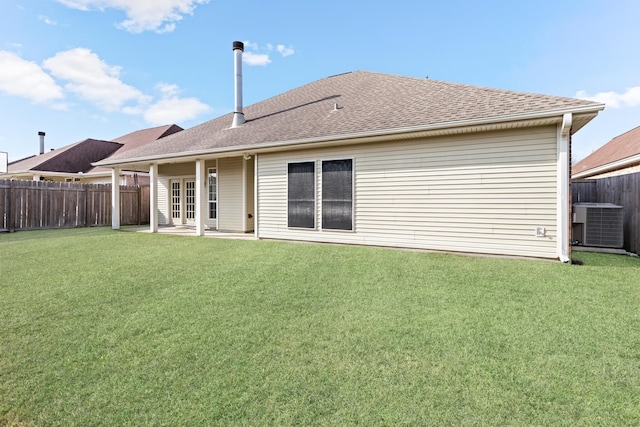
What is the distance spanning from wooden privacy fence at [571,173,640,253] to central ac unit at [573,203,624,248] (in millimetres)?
211

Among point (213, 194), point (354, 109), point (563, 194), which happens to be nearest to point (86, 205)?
point (213, 194)

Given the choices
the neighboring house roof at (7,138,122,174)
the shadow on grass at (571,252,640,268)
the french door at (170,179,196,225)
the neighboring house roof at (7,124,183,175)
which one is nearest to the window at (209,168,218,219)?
the french door at (170,179,196,225)

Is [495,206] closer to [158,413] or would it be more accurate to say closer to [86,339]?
[158,413]

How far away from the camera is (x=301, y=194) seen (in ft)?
27.3

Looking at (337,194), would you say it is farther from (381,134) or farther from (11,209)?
(11,209)

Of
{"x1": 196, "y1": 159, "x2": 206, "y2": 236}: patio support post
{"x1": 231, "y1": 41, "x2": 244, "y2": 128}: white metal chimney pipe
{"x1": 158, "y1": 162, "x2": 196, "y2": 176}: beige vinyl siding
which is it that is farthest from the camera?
{"x1": 158, "y1": 162, "x2": 196, "y2": 176}: beige vinyl siding

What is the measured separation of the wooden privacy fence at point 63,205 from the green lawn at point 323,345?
872 centimetres

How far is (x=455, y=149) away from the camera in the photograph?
6543 mm

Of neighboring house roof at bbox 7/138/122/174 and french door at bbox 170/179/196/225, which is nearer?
french door at bbox 170/179/196/225

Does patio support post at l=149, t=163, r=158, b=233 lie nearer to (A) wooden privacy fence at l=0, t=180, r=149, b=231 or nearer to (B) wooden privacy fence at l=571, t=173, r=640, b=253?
(A) wooden privacy fence at l=0, t=180, r=149, b=231

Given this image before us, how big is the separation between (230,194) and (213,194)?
969 millimetres

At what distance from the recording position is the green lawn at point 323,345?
2.09m

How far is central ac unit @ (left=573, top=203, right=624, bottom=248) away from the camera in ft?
23.4

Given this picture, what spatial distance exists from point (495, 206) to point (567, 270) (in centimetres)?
164
